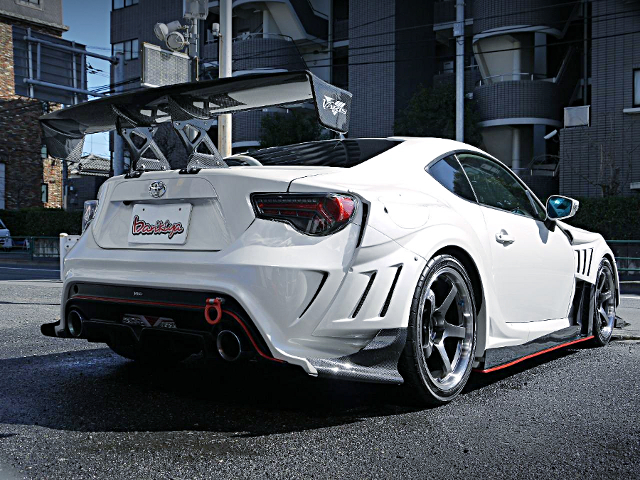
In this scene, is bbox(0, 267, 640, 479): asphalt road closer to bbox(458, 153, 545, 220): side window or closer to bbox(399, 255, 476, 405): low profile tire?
bbox(399, 255, 476, 405): low profile tire

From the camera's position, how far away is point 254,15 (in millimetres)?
32375

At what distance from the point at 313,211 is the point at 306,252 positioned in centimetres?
20

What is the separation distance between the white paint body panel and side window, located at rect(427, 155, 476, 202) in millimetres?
65

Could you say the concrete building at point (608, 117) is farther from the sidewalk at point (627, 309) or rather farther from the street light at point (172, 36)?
the street light at point (172, 36)

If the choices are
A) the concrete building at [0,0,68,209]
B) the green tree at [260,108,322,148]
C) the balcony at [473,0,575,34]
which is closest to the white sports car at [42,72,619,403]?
the balcony at [473,0,575,34]

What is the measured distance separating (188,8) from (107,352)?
10.1 metres

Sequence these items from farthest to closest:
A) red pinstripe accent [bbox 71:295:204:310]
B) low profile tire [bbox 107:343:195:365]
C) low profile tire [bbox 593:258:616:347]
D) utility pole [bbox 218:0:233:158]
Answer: utility pole [bbox 218:0:233:158], low profile tire [bbox 593:258:616:347], low profile tire [bbox 107:343:195:365], red pinstripe accent [bbox 71:295:204:310]

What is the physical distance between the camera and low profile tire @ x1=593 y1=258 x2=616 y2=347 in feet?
19.4

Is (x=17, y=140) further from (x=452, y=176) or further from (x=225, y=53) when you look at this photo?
(x=452, y=176)

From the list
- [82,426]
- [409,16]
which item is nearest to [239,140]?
[409,16]

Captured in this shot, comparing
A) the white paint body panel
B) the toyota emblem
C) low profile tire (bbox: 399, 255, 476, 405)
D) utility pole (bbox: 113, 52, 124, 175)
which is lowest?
low profile tire (bbox: 399, 255, 476, 405)

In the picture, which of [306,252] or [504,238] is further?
[504,238]

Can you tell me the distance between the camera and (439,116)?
25172 mm

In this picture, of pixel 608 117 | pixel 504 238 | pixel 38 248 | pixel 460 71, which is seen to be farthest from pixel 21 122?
pixel 504 238
